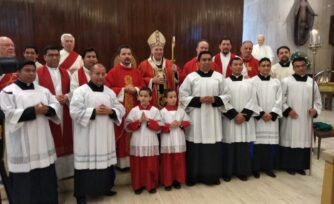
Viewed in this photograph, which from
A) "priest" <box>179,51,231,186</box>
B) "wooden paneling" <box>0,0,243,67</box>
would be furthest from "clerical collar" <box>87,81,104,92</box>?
"wooden paneling" <box>0,0,243,67</box>

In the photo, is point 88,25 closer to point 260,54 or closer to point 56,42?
point 56,42

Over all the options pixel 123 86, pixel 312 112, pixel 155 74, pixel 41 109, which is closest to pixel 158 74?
pixel 155 74

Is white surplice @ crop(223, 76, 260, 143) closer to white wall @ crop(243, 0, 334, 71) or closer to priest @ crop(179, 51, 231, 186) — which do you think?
priest @ crop(179, 51, 231, 186)

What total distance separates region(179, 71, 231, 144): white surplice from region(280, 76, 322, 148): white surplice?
1150 mm

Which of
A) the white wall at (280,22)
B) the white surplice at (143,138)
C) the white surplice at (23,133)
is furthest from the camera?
the white wall at (280,22)

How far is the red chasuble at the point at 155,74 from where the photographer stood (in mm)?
4402

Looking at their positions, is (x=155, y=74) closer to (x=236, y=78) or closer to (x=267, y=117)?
(x=236, y=78)

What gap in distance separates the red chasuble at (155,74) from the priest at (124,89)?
235 mm

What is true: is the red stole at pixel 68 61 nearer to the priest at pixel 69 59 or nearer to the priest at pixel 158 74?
the priest at pixel 69 59

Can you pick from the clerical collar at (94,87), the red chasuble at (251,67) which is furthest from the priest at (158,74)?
the red chasuble at (251,67)

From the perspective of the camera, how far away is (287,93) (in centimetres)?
459

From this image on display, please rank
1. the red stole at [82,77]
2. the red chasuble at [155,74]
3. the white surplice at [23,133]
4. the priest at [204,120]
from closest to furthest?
1. the white surplice at [23,133]
2. the red stole at [82,77]
3. the priest at [204,120]
4. the red chasuble at [155,74]

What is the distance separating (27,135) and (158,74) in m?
2.11

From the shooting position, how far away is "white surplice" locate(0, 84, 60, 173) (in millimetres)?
2977
